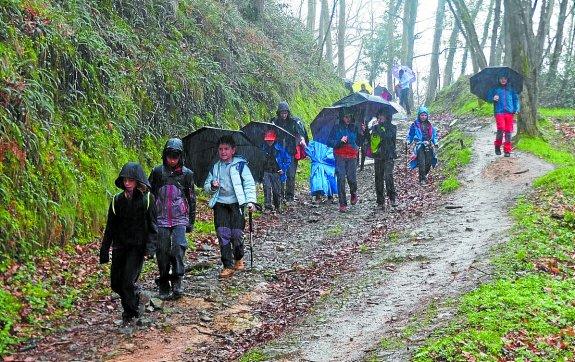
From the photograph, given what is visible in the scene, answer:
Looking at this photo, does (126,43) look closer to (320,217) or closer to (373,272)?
(320,217)

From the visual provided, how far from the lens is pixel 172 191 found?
7785 millimetres

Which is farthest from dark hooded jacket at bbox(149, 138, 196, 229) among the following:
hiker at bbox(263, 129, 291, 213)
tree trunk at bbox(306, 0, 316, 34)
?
tree trunk at bbox(306, 0, 316, 34)

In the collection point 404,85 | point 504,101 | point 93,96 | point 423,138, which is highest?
point 404,85

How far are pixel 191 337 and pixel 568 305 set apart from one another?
4.17 meters

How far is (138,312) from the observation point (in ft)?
23.0

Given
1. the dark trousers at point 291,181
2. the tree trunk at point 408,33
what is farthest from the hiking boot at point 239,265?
Result: the tree trunk at point 408,33

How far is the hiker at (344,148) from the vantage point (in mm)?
13562

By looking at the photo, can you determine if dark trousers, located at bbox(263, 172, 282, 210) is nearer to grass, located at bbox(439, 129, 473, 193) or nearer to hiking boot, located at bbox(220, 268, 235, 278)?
grass, located at bbox(439, 129, 473, 193)

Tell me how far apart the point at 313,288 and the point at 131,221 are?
2789 mm

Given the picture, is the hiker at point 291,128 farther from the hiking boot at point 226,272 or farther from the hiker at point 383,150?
the hiking boot at point 226,272

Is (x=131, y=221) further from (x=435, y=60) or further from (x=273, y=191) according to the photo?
(x=435, y=60)

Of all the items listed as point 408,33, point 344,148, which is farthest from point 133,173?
point 408,33

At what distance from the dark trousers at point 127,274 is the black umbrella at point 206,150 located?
8.58ft

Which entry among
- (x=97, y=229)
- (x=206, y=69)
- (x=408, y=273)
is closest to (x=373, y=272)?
(x=408, y=273)
